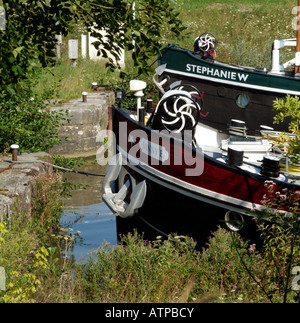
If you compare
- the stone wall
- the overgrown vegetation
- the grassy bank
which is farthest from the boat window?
the grassy bank

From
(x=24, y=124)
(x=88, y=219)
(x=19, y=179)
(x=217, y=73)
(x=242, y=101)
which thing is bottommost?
(x=88, y=219)

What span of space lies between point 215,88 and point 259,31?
45.4 feet

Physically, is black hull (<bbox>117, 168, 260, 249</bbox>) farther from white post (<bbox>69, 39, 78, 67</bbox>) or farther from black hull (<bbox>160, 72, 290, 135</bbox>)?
white post (<bbox>69, 39, 78, 67</bbox>)

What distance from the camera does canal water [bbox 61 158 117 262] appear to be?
850 cm

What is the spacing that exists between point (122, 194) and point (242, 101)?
418cm

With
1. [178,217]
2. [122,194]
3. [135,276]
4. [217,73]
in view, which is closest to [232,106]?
[217,73]

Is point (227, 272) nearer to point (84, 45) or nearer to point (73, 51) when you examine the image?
point (73, 51)

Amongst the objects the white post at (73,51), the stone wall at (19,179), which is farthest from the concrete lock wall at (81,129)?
the stone wall at (19,179)

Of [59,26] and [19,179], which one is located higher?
[59,26]

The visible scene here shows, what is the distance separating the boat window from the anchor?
12.3ft

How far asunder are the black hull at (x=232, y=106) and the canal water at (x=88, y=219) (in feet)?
9.11

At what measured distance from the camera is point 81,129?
14125 millimetres

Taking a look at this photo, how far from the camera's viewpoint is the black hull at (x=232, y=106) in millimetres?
11242

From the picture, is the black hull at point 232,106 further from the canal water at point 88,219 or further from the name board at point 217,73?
the canal water at point 88,219
